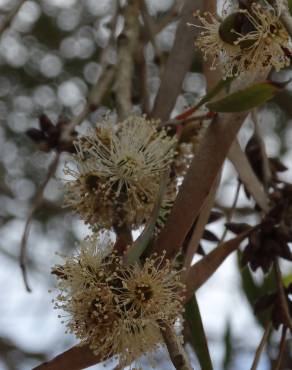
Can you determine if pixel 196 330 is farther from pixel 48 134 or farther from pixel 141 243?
pixel 48 134

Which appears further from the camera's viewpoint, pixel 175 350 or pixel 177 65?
pixel 177 65

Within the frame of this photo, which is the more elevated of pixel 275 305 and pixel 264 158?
pixel 264 158

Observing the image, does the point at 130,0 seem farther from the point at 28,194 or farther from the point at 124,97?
the point at 28,194

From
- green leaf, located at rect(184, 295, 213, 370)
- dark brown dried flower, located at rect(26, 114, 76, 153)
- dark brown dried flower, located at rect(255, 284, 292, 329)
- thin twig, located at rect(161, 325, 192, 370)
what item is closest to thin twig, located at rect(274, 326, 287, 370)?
dark brown dried flower, located at rect(255, 284, 292, 329)

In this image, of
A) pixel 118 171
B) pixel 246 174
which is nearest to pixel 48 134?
pixel 118 171

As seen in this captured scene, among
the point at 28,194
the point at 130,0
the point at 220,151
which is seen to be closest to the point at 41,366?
the point at 220,151

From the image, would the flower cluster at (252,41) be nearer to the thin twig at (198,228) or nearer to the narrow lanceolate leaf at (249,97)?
the narrow lanceolate leaf at (249,97)

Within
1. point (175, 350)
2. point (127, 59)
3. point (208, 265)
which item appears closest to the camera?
point (175, 350)
